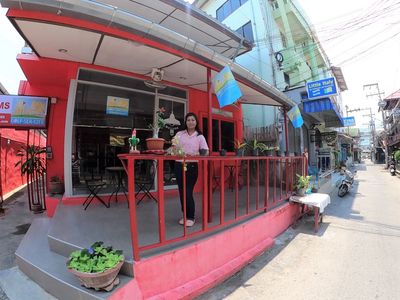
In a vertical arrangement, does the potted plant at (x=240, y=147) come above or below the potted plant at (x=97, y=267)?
above

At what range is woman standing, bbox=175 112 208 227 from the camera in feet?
11.9

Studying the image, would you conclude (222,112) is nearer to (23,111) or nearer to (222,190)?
(222,190)

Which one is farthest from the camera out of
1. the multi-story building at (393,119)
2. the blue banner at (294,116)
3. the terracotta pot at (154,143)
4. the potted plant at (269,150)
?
the multi-story building at (393,119)

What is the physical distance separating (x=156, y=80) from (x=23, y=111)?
10.6 feet

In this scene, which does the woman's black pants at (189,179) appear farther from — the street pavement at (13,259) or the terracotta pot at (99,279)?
the street pavement at (13,259)

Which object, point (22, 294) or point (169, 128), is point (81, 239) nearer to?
point (22, 294)

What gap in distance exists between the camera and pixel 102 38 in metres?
3.83

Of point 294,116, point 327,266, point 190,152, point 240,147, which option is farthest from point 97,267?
point 294,116

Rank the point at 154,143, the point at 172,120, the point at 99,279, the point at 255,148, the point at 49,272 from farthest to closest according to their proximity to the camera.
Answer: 1. the point at 255,148
2. the point at 172,120
3. the point at 154,143
4. the point at 49,272
5. the point at 99,279

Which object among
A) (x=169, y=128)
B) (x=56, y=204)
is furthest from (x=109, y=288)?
(x=169, y=128)

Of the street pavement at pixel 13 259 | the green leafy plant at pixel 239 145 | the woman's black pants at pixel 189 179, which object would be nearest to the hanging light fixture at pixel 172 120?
the green leafy plant at pixel 239 145

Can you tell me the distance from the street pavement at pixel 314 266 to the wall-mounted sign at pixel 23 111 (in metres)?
2.28

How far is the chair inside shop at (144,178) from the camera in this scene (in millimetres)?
5363

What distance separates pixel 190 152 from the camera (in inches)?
148
